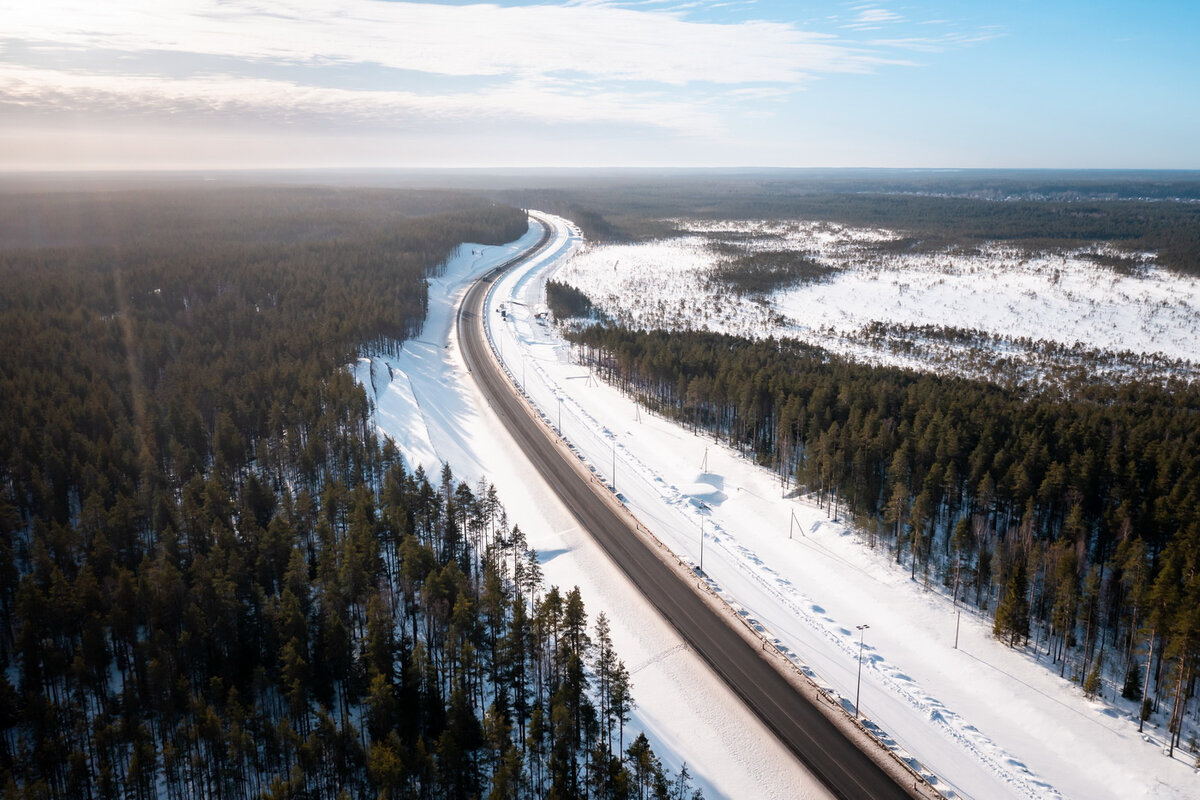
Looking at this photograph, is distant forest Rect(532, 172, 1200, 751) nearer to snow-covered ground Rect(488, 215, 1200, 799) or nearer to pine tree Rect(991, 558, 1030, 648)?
pine tree Rect(991, 558, 1030, 648)

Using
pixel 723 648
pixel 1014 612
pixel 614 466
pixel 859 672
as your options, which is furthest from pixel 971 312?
pixel 723 648

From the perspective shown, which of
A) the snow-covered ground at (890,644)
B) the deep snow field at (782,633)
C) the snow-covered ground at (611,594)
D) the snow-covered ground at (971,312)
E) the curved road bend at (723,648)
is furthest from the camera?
the snow-covered ground at (971,312)

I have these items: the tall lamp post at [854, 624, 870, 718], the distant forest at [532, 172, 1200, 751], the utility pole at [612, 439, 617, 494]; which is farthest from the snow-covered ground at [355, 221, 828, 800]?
the distant forest at [532, 172, 1200, 751]

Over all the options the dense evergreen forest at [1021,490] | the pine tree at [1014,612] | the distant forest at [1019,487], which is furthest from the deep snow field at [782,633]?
the dense evergreen forest at [1021,490]

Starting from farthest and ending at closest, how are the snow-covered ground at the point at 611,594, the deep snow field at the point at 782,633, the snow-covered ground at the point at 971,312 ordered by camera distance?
the snow-covered ground at the point at 971,312 → the snow-covered ground at the point at 611,594 → the deep snow field at the point at 782,633

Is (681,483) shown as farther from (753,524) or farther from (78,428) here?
(78,428)

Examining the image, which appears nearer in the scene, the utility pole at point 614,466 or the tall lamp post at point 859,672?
the tall lamp post at point 859,672

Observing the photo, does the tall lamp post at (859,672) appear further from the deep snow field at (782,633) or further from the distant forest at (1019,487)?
the distant forest at (1019,487)
